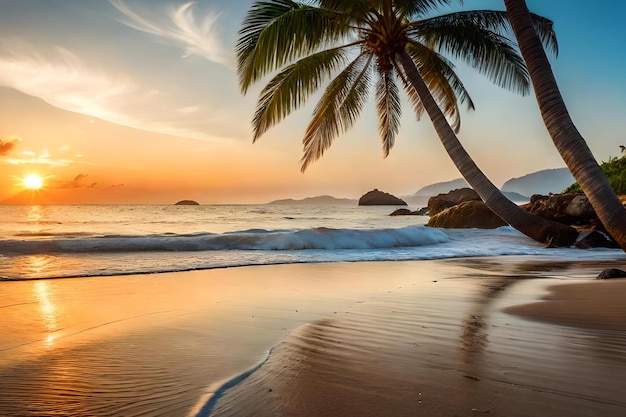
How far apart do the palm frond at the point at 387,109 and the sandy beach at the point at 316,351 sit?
10.7 metres

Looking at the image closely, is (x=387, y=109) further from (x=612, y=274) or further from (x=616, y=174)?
(x=616, y=174)

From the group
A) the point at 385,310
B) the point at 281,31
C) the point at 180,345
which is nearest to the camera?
the point at 180,345

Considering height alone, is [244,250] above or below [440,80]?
below

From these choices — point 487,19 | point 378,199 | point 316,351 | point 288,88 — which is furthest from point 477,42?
point 378,199

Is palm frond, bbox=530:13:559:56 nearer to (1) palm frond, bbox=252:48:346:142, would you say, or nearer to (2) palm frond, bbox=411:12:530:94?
(2) palm frond, bbox=411:12:530:94

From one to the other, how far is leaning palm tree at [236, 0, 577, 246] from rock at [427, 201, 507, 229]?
5.24 m

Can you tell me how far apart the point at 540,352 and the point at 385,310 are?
1.58 meters

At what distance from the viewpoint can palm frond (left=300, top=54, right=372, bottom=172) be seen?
1268cm

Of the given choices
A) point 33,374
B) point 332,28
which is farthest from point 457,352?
point 332,28

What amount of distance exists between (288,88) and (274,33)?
154cm

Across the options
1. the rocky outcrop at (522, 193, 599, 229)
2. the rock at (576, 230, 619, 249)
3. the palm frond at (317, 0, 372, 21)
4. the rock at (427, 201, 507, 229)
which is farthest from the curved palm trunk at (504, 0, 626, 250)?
the rock at (427, 201, 507, 229)

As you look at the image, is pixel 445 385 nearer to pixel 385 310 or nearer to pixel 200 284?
pixel 385 310

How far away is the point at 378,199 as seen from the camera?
3804 inches

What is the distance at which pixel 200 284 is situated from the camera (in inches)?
240
